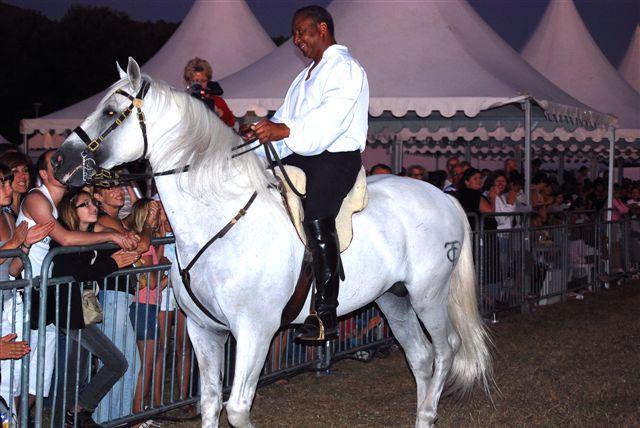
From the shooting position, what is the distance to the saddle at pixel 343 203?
5191mm

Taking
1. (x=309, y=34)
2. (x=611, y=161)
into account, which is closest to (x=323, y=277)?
(x=309, y=34)

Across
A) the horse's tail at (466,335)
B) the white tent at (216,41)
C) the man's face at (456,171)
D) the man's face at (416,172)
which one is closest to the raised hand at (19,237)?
the horse's tail at (466,335)

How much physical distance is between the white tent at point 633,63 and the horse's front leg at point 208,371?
27053 mm

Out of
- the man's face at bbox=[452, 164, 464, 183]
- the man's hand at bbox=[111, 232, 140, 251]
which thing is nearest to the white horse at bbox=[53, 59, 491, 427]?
the man's hand at bbox=[111, 232, 140, 251]

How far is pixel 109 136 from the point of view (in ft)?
15.4

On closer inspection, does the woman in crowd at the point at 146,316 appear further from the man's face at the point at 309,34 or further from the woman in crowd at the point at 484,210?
the woman in crowd at the point at 484,210

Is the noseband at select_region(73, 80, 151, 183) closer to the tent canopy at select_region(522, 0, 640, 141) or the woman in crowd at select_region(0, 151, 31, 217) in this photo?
the woman in crowd at select_region(0, 151, 31, 217)

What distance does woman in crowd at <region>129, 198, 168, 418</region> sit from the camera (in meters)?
6.08

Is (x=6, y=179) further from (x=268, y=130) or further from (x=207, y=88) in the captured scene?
(x=268, y=130)

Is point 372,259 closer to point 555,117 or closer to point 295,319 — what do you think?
point 295,319

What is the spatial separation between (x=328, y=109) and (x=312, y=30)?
0.64 m

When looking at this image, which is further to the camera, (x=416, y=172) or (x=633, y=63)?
(x=633, y=63)

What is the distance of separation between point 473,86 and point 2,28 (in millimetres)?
45858

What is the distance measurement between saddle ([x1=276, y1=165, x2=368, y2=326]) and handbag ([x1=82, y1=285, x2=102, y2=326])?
116cm
